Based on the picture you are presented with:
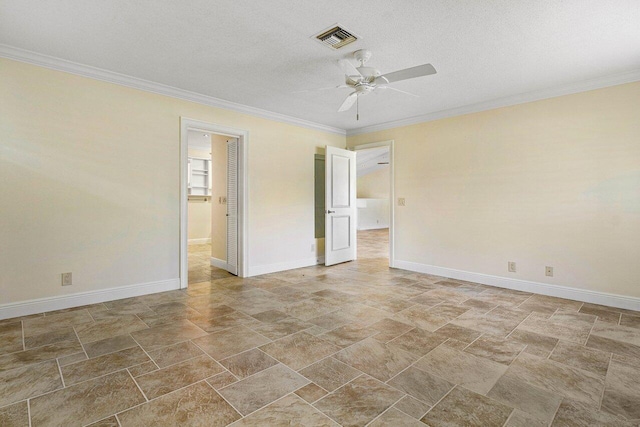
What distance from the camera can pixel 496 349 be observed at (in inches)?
94.1

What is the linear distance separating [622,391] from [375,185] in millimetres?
11674

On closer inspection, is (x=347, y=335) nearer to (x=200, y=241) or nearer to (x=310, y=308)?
(x=310, y=308)

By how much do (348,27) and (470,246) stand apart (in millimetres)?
3441

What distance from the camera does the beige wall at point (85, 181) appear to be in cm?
297

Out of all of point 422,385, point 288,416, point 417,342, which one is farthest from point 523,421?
point 288,416

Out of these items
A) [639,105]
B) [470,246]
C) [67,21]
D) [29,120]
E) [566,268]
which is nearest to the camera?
[67,21]

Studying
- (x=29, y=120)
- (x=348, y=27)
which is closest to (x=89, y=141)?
(x=29, y=120)

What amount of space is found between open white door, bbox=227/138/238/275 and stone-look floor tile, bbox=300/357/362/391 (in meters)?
2.98

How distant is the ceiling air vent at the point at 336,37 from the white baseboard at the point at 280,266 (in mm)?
3291

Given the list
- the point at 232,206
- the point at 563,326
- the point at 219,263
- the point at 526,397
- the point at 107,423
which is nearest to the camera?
the point at 107,423

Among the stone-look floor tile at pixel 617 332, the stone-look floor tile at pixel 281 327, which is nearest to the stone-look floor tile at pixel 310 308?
the stone-look floor tile at pixel 281 327

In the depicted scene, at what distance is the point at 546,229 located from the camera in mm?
3846

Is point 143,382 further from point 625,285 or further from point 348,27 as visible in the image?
point 625,285

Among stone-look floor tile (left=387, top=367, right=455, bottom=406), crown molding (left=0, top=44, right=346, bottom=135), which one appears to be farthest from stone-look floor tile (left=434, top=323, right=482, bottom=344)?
crown molding (left=0, top=44, right=346, bottom=135)
